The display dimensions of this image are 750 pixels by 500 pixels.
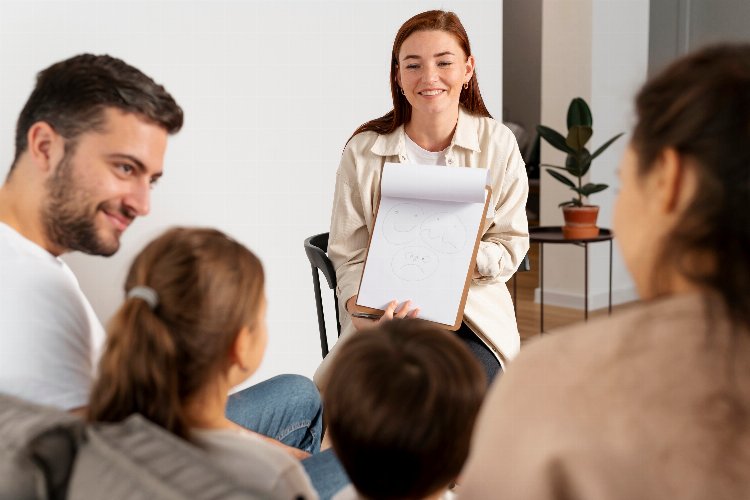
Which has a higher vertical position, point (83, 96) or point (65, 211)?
point (83, 96)

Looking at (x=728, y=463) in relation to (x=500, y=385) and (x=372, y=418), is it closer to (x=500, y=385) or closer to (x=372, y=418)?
(x=500, y=385)

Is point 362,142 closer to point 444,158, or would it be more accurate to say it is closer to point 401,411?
point 444,158

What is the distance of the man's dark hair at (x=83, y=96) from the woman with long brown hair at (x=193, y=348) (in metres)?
0.33

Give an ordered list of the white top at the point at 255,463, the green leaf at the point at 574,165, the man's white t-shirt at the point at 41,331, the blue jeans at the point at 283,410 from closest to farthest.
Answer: the white top at the point at 255,463, the man's white t-shirt at the point at 41,331, the blue jeans at the point at 283,410, the green leaf at the point at 574,165

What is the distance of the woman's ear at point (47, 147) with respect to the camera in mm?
1306

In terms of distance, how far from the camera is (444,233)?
6.63 feet

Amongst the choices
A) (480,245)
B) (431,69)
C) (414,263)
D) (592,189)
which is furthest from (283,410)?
(592,189)

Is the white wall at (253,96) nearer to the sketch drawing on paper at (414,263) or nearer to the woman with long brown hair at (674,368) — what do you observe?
the sketch drawing on paper at (414,263)

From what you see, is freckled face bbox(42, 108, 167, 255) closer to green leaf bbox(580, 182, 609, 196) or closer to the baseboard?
green leaf bbox(580, 182, 609, 196)

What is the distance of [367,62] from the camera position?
2.85 meters

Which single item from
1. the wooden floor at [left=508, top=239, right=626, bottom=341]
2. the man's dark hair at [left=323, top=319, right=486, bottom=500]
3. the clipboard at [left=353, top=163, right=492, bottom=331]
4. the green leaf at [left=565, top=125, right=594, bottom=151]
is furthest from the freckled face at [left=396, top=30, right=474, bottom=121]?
the wooden floor at [left=508, top=239, right=626, bottom=341]

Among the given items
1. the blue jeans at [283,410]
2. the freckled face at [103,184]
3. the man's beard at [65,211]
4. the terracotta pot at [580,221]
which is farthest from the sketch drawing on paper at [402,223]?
the terracotta pot at [580,221]

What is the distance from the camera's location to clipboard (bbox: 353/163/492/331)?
6.57 ft

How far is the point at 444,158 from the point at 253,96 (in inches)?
26.1
